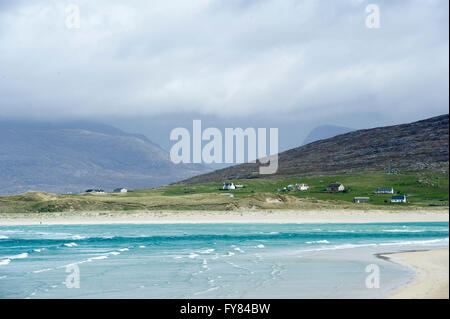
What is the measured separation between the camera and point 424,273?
32.7 metres

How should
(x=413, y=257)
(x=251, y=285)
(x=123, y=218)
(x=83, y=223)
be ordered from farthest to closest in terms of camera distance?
(x=123, y=218) → (x=83, y=223) → (x=413, y=257) → (x=251, y=285)

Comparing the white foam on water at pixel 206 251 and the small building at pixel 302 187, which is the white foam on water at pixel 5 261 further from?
the small building at pixel 302 187

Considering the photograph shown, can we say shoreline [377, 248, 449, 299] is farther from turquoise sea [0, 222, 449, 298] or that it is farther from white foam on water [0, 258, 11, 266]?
white foam on water [0, 258, 11, 266]

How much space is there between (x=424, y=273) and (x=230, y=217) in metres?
78.8

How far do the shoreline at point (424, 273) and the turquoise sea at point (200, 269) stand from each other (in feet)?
2.65

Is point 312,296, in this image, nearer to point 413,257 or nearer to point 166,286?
point 166,286

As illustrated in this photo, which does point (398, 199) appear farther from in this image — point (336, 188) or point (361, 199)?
point (336, 188)

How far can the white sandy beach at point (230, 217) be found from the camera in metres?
106

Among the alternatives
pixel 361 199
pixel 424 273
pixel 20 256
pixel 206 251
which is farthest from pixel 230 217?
pixel 424 273

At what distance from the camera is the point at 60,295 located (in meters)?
30.3

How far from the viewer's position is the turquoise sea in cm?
3052

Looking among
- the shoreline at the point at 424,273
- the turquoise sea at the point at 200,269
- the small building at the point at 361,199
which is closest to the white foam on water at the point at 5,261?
the turquoise sea at the point at 200,269
